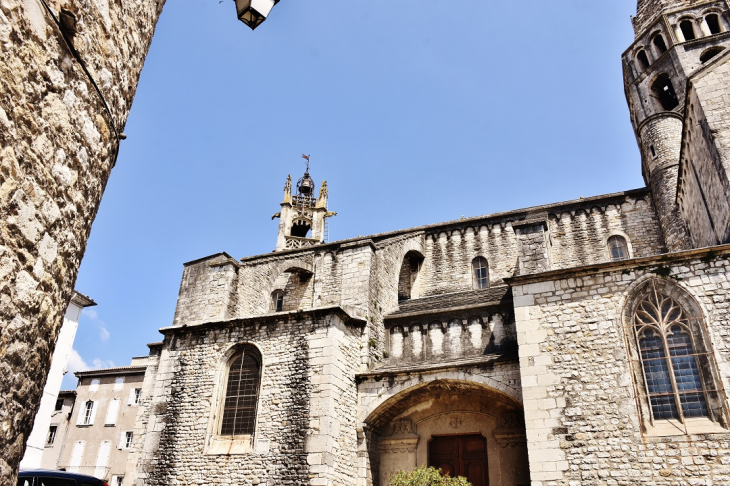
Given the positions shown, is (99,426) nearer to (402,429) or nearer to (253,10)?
(402,429)

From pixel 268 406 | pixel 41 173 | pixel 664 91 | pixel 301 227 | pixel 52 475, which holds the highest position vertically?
pixel 301 227

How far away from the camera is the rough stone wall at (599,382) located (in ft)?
27.5

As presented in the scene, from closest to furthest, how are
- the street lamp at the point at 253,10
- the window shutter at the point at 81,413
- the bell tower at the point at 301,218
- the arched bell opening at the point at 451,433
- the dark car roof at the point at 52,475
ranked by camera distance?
the street lamp at the point at 253,10, the dark car roof at the point at 52,475, the arched bell opening at the point at 451,433, the window shutter at the point at 81,413, the bell tower at the point at 301,218

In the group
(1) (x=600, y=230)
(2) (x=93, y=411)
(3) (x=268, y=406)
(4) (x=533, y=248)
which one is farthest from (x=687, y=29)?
(2) (x=93, y=411)

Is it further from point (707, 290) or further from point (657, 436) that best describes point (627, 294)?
point (657, 436)

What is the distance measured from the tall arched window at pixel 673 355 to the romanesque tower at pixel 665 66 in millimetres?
7008

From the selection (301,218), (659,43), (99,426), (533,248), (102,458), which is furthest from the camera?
(301,218)

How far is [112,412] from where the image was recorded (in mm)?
24266

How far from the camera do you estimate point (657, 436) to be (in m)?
8.55

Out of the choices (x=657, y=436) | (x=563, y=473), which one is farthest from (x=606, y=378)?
(x=563, y=473)

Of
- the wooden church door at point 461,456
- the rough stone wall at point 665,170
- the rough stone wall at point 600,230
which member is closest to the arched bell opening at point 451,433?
the wooden church door at point 461,456

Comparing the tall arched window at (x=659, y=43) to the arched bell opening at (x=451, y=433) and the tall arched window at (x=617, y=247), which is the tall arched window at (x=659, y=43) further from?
the arched bell opening at (x=451, y=433)

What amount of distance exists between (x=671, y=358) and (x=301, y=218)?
2651 cm

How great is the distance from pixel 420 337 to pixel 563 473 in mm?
5245
